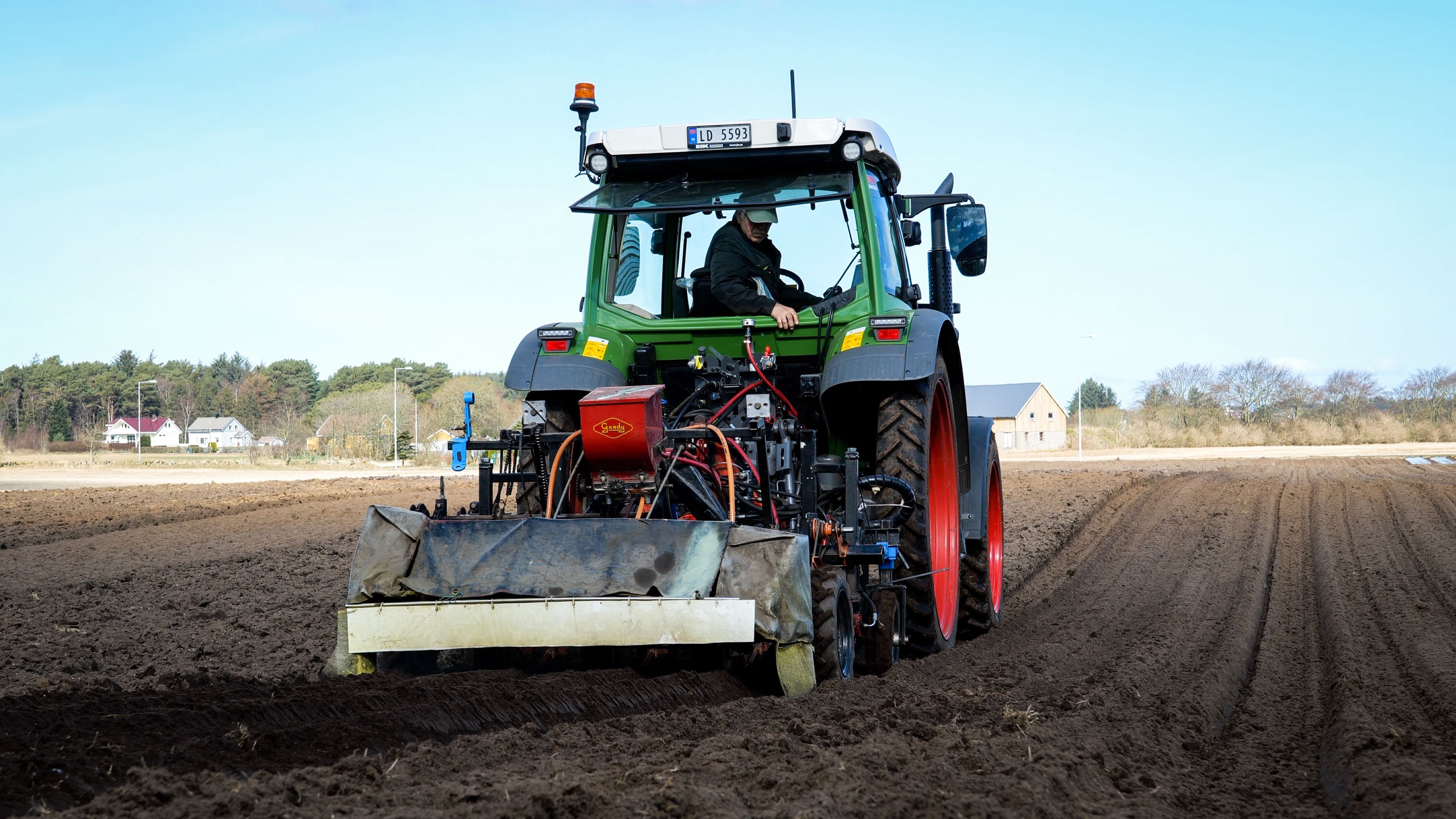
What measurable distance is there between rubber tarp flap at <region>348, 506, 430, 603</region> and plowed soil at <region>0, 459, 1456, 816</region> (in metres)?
0.40

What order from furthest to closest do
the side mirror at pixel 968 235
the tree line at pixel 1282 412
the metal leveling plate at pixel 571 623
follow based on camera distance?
the tree line at pixel 1282 412 → the side mirror at pixel 968 235 → the metal leveling plate at pixel 571 623

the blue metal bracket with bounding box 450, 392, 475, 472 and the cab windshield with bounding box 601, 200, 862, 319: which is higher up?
the cab windshield with bounding box 601, 200, 862, 319

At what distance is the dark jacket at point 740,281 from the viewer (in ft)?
18.8

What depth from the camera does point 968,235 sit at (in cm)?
664

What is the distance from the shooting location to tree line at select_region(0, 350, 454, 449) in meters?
77.9

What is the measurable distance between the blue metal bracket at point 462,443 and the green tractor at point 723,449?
20mm

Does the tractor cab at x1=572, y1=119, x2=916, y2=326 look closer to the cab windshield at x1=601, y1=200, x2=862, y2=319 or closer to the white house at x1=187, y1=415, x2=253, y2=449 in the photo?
the cab windshield at x1=601, y1=200, x2=862, y2=319

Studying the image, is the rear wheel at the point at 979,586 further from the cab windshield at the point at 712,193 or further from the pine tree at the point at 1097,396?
the pine tree at the point at 1097,396

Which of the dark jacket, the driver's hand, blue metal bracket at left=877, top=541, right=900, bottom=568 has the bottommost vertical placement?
blue metal bracket at left=877, top=541, right=900, bottom=568

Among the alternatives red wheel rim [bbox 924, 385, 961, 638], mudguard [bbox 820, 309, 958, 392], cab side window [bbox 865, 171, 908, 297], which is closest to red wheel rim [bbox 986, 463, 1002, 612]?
red wheel rim [bbox 924, 385, 961, 638]

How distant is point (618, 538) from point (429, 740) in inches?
48.1

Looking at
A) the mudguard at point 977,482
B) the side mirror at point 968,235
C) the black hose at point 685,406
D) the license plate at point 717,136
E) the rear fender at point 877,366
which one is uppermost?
the license plate at point 717,136

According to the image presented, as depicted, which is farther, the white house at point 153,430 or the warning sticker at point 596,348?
the white house at point 153,430

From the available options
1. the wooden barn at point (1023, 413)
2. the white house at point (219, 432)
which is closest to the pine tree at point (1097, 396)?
the wooden barn at point (1023, 413)
